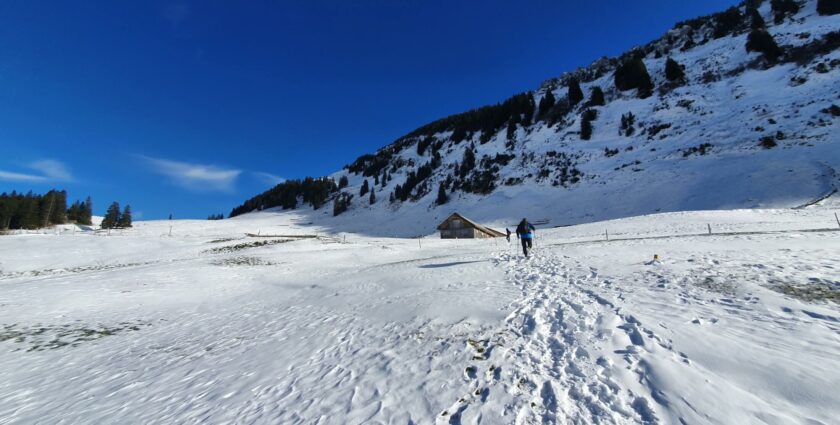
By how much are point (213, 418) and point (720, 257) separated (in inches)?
660

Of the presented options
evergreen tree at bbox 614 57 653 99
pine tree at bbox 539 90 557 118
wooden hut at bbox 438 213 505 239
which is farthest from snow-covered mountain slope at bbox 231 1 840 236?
wooden hut at bbox 438 213 505 239

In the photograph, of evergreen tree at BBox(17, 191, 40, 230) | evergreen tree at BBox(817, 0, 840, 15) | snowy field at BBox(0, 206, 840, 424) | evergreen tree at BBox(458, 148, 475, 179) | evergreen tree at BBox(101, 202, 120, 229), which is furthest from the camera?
evergreen tree at BBox(458, 148, 475, 179)

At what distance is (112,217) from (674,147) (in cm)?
12021

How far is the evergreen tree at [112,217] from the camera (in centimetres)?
7700

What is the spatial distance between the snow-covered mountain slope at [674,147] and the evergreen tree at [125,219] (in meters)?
48.7

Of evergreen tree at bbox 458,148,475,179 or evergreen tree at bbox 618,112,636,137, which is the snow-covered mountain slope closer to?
evergreen tree at bbox 618,112,636,137

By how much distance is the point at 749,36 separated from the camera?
7356 centimetres

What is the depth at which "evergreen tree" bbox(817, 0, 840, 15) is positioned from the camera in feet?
232

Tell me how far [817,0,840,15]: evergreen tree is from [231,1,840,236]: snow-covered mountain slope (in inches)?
52.2

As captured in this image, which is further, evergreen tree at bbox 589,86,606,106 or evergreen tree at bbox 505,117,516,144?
evergreen tree at bbox 505,117,516,144

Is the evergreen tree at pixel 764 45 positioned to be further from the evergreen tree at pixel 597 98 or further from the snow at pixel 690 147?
the evergreen tree at pixel 597 98

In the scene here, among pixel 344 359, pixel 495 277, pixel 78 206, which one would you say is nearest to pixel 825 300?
pixel 495 277

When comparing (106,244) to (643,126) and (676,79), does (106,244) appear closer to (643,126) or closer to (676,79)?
(643,126)

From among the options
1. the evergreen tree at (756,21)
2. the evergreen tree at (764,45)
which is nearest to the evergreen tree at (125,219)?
the evergreen tree at (764,45)
